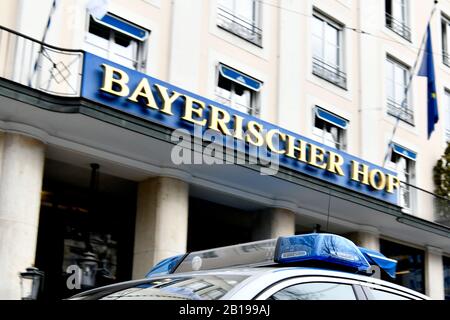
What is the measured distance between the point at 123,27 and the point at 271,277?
11.8 m

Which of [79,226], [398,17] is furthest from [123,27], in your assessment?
[398,17]

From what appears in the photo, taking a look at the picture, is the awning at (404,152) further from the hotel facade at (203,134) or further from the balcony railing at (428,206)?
the balcony railing at (428,206)

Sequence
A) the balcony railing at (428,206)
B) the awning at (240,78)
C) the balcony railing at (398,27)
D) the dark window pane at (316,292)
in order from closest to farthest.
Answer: the dark window pane at (316,292), the awning at (240,78), the balcony railing at (428,206), the balcony railing at (398,27)

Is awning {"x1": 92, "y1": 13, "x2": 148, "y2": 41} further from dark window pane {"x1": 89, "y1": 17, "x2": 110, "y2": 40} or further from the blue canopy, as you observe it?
the blue canopy

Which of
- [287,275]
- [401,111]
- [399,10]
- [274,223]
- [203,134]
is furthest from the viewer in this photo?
[399,10]

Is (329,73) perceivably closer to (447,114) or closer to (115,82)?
(447,114)

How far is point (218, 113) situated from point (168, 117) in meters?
1.24

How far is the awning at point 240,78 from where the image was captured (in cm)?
1651

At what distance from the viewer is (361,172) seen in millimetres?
17812

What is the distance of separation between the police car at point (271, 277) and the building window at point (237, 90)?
1139 centimetres

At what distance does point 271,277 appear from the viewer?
3699mm

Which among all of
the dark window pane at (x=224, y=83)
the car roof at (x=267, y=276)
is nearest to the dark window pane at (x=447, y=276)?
the dark window pane at (x=224, y=83)
